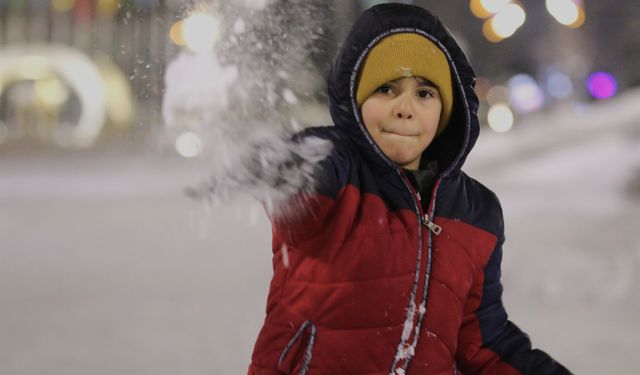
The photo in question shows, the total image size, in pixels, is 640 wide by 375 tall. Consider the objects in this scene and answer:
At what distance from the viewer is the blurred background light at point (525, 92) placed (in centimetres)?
1706

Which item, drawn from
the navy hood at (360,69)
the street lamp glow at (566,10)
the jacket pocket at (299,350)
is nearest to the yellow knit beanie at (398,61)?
the navy hood at (360,69)

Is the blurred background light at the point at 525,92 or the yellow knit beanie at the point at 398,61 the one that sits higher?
the blurred background light at the point at 525,92

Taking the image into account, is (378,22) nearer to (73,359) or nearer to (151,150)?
(73,359)

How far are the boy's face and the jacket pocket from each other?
0.42 metres

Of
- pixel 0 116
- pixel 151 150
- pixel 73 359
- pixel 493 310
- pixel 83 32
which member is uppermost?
pixel 83 32

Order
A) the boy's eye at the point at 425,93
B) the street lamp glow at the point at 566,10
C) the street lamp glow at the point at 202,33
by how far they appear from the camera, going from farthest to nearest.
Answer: the street lamp glow at the point at 566,10 → the street lamp glow at the point at 202,33 → the boy's eye at the point at 425,93

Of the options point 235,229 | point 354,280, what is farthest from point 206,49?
point 235,229

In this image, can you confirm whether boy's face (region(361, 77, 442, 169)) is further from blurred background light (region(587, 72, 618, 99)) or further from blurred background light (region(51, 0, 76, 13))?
blurred background light (region(51, 0, 76, 13))

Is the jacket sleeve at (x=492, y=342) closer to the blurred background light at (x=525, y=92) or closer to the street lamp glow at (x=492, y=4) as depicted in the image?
the street lamp glow at (x=492, y=4)

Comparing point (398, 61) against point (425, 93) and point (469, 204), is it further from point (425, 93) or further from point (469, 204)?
point (469, 204)

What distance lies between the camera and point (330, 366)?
1773mm

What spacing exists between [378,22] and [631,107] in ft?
33.4

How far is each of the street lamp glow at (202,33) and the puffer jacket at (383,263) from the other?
2.29ft

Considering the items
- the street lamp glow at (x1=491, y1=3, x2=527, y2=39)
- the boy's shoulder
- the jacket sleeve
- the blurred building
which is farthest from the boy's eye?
the street lamp glow at (x1=491, y1=3, x2=527, y2=39)
